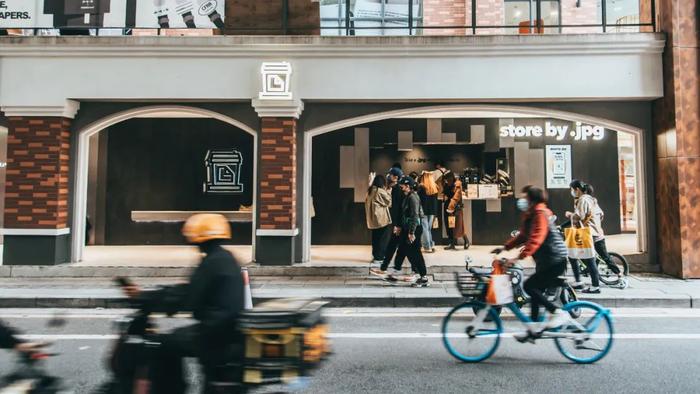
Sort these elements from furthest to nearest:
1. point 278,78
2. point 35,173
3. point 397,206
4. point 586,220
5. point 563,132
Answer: point 563,132
point 35,173
point 278,78
point 397,206
point 586,220

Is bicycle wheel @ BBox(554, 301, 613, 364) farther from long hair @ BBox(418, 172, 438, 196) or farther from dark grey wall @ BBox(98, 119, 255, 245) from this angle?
dark grey wall @ BBox(98, 119, 255, 245)

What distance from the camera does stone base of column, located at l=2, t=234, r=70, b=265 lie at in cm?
888

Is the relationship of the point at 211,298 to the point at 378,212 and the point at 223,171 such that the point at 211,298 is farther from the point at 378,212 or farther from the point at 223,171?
the point at 223,171

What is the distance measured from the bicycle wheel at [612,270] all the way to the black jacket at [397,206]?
3485 mm

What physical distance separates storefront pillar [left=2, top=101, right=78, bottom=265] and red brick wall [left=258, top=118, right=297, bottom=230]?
3935 millimetres

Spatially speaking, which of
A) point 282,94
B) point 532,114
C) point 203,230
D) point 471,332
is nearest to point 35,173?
point 282,94

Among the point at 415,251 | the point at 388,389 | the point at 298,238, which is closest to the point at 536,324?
the point at 388,389

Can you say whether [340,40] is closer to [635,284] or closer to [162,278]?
[162,278]

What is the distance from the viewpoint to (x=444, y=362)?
450 cm

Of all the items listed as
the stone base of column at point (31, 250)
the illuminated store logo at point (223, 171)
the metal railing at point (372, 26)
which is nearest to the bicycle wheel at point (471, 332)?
the metal railing at point (372, 26)

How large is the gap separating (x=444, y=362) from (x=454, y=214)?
7.10 meters

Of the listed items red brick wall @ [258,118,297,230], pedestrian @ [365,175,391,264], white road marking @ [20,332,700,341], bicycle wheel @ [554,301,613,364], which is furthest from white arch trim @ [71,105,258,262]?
bicycle wheel @ [554,301,613,364]

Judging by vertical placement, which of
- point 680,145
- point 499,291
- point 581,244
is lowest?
point 499,291

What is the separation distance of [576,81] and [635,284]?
387 centimetres
